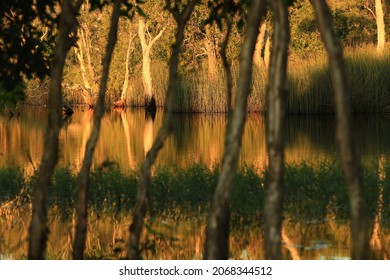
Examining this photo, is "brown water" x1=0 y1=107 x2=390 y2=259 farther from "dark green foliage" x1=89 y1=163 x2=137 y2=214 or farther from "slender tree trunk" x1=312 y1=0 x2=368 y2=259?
"slender tree trunk" x1=312 y1=0 x2=368 y2=259

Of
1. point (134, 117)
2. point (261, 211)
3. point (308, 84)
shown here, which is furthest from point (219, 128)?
point (261, 211)

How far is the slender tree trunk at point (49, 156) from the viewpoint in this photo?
8.28 meters

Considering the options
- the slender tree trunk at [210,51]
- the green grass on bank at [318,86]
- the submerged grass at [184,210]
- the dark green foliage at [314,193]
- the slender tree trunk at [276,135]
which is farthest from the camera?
the slender tree trunk at [210,51]

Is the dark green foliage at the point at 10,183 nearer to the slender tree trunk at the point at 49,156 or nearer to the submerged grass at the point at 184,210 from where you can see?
the submerged grass at the point at 184,210

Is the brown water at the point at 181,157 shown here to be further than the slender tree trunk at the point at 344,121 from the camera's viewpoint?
Yes

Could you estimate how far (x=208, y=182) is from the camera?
1525 cm

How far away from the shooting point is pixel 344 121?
6.51 metres

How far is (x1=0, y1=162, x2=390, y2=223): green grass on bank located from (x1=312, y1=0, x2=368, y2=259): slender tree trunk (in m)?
6.18

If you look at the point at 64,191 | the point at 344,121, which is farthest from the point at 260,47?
the point at 344,121

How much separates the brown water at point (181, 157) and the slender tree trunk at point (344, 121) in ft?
11.2

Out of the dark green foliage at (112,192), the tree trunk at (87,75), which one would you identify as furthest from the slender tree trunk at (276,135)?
the tree trunk at (87,75)

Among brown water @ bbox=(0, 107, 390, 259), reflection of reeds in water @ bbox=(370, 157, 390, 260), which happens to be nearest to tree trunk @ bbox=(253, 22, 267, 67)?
brown water @ bbox=(0, 107, 390, 259)

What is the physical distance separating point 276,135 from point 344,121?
0.63 metres
